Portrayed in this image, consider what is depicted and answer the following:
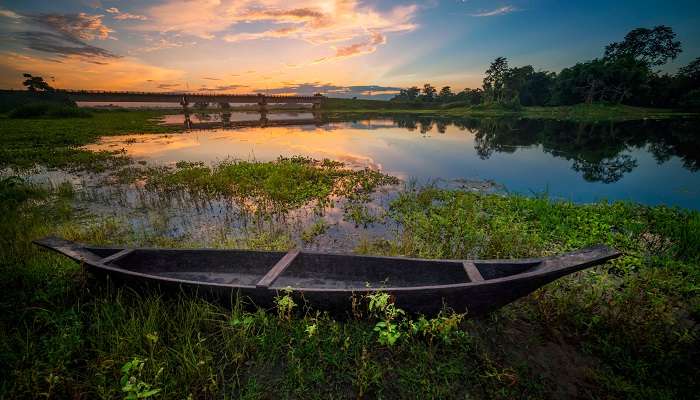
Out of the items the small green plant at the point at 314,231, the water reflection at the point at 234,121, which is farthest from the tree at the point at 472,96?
the small green plant at the point at 314,231

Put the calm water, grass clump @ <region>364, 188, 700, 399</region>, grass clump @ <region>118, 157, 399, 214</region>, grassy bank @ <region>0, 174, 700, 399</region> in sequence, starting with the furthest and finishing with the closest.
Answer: the calm water, grass clump @ <region>118, 157, 399, 214</region>, grass clump @ <region>364, 188, 700, 399</region>, grassy bank @ <region>0, 174, 700, 399</region>

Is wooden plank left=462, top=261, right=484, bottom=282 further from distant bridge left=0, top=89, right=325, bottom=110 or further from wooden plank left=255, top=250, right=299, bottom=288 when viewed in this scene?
distant bridge left=0, top=89, right=325, bottom=110

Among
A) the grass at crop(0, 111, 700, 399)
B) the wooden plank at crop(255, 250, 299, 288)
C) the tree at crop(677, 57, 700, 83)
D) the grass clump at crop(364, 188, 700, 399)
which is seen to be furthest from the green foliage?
the tree at crop(677, 57, 700, 83)

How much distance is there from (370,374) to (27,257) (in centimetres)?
720

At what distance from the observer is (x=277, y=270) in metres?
4.43

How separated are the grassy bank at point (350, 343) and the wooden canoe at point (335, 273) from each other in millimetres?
268

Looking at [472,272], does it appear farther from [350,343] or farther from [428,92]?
[428,92]

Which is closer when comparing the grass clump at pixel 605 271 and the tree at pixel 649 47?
the grass clump at pixel 605 271

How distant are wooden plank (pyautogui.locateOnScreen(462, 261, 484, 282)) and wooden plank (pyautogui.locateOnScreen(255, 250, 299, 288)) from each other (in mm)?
2798

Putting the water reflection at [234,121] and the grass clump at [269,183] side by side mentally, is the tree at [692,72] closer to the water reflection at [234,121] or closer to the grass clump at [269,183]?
the water reflection at [234,121]

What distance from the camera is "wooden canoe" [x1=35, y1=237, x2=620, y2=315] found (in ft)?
11.6

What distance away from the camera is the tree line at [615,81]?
2307 inches

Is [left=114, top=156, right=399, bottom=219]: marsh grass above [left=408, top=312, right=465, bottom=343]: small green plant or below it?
above

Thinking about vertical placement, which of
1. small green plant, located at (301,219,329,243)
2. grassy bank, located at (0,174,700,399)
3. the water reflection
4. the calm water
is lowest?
grassy bank, located at (0,174,700,399)
